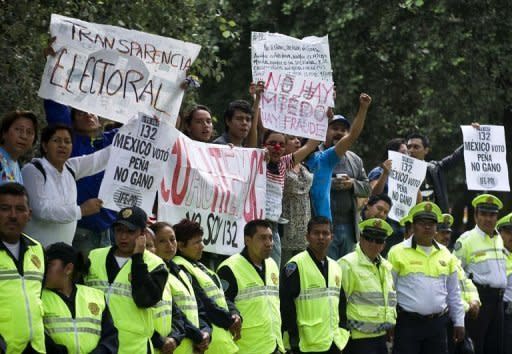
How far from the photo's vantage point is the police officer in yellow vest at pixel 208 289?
442 inches

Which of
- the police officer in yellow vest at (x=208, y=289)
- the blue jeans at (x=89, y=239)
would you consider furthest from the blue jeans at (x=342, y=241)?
the blue jeans at (x=89, y=239)

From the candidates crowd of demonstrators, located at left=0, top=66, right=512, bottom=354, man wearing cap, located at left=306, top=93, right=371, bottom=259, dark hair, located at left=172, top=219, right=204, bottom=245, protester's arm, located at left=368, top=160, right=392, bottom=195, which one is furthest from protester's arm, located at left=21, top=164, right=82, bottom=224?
protester's arm, located at left=368, top=160, right=392, bottom=195

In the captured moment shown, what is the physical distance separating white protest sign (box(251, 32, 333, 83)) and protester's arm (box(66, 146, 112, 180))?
7.14ft

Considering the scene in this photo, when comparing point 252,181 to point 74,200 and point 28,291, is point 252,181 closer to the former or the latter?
point 74,200

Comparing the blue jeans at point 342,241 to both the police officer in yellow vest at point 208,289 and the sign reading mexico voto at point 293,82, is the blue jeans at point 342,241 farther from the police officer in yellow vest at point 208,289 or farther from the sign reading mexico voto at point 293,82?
the police officer in yellow vest at point 208,289

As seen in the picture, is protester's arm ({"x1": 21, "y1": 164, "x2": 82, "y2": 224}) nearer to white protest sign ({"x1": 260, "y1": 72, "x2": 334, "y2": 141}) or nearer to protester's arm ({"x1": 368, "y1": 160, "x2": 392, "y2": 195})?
white protest sign ({"x1": 260, "y1": 72, "x2": 334, "y2": 141})

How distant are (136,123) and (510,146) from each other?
12179mm

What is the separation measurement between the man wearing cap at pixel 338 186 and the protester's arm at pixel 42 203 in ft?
11.5

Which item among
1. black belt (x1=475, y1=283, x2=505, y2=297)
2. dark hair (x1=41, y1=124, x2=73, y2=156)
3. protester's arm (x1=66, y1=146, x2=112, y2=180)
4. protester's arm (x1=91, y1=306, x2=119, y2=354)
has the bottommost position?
protester's arm (x1=91, y1=306, x2=119, y2=354)

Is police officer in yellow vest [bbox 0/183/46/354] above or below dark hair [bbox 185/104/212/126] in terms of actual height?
below

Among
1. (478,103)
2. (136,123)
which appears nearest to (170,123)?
(136,123)

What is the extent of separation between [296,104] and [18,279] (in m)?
4.27

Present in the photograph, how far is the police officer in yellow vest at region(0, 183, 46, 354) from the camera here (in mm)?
9250

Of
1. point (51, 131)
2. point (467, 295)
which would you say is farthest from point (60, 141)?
point (467, 295)
